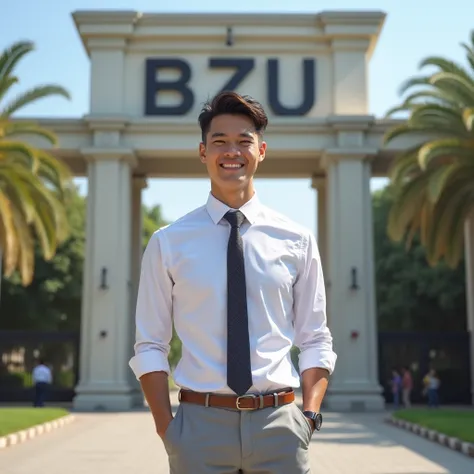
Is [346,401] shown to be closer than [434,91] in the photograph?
No

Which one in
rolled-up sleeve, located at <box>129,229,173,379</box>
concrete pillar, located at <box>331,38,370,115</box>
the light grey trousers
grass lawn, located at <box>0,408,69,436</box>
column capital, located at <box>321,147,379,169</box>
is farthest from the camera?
concrete pillar, located at <box>331,38,370,115</box>

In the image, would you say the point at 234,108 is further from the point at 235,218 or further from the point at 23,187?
the point at 23,187

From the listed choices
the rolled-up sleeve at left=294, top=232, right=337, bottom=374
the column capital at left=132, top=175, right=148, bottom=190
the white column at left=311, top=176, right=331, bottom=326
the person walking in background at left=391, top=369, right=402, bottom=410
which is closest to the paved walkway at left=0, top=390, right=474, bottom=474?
the person walking in background at left=391, top=369, right=402, bottom=410

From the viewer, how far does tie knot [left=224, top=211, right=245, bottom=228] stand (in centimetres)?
331

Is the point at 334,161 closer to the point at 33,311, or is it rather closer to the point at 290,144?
the point at 290,144

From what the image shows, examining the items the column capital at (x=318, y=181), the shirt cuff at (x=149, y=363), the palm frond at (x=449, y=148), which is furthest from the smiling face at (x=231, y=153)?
the column capital at (x=318, y=181)

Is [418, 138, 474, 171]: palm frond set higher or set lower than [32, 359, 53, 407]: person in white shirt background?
higher

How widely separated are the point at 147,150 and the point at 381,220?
806 inches

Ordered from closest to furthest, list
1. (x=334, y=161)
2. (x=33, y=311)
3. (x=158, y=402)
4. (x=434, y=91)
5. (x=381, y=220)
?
(x=158, y=402)
(x=434, y=91)
(x=334, y=161)
(x=33, y=311)
(x=381, y=220)

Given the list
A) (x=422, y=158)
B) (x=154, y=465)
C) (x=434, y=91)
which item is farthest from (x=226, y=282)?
(x=434, y=91)

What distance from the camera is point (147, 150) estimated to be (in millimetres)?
28266

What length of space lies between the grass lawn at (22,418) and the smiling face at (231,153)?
13.1 meters

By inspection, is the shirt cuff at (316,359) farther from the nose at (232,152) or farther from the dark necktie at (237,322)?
the nose at (232,152)

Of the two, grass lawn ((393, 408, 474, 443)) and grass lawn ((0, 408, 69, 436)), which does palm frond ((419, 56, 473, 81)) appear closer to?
grass lawn ((393, 408, 474, 443))
